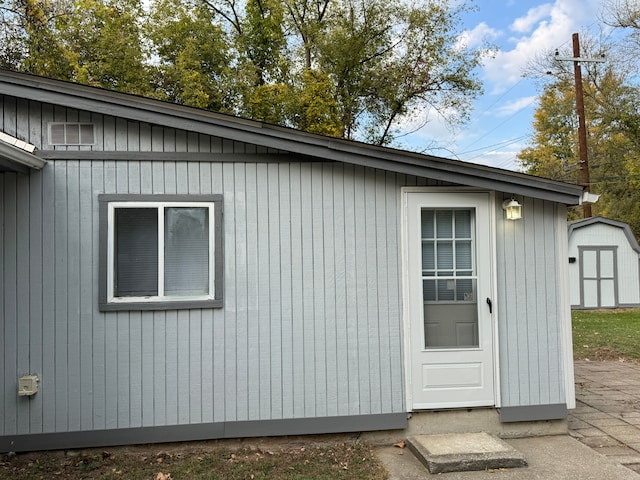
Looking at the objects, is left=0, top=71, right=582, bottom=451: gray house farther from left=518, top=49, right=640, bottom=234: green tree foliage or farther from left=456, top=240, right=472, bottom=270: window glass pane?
left=518, top=49, right=640, bottom=234: green tree foliage

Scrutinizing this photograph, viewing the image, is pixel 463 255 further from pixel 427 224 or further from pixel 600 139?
pixel 600 139

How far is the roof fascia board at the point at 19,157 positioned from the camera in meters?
3.45

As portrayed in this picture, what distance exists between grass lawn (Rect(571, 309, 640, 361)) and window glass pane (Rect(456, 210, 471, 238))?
485 centimetres

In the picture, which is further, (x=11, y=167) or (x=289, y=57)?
(x=289, y=57)

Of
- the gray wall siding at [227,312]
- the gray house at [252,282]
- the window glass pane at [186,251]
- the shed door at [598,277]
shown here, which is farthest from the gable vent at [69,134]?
the shed door at [598,277]

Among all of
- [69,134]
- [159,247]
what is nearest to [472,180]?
[159,247]

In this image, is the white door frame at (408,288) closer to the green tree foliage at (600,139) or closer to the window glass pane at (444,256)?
the window glass pane at (444,256)

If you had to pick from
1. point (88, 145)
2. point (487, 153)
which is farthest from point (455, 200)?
point (487, 153)

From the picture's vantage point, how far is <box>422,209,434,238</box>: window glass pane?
4348mm

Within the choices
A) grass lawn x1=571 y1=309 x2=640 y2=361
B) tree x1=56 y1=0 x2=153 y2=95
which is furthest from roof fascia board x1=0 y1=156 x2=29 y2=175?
tree x1=56 y1=0 x2=153 y2=95

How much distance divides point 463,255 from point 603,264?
1108 cm

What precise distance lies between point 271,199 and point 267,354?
1295 millimetres

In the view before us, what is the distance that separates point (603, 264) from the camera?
43.9 feet

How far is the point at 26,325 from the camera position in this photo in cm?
387
